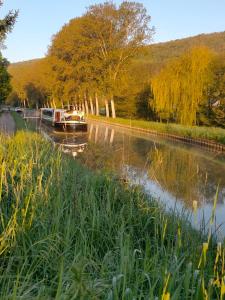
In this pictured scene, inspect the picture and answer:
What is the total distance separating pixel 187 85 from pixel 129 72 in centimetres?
1822

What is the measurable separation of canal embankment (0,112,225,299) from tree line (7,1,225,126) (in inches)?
1216

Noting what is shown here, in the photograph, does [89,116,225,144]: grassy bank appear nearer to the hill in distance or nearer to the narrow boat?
the narrow boat

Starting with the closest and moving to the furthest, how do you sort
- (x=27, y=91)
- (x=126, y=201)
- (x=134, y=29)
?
(x=126, y=201) < (x=134, y=29) < (x=27, y=91)

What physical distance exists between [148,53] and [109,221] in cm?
5033

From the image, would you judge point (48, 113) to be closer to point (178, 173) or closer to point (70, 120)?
point (70, 120)

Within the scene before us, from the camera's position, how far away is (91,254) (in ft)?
15.4

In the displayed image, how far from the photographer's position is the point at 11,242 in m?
4.68

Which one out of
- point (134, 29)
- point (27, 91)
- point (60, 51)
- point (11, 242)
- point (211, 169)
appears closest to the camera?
point (11, 242)

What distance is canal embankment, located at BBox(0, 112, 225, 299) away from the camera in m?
3.47

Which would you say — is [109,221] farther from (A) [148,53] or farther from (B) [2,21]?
(A) [148,53]

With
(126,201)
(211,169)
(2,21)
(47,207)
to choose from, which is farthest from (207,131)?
(47,207)

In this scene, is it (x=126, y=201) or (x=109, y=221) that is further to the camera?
(x=126, y=201)

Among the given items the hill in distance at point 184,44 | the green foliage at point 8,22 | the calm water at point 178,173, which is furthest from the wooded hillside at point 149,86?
the green foliage at point 8,22

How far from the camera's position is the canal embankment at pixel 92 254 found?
11.4 feet
